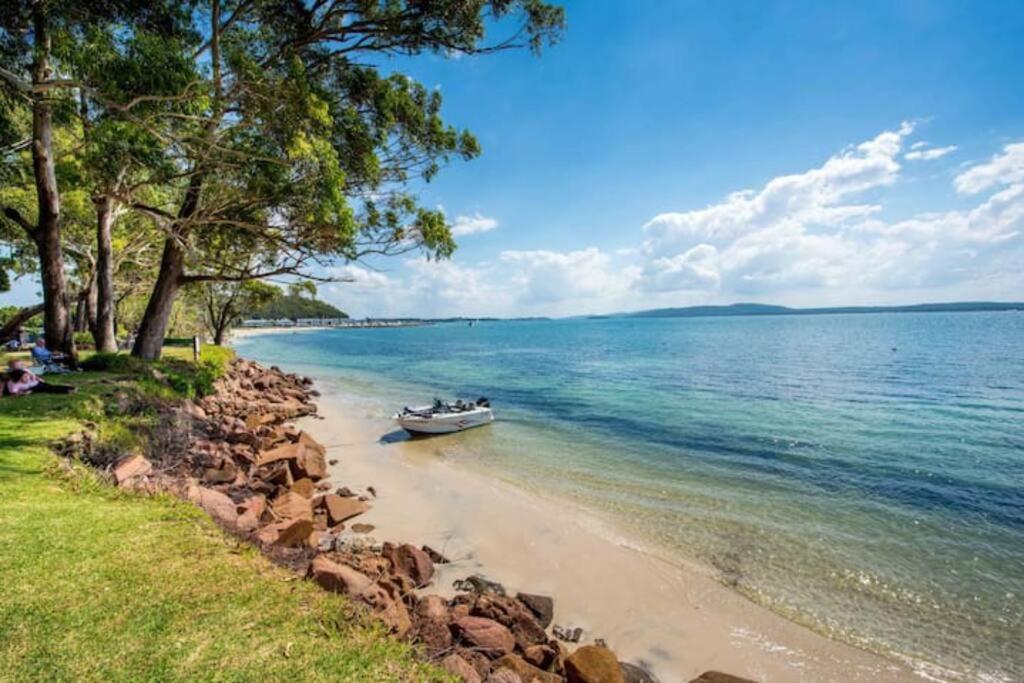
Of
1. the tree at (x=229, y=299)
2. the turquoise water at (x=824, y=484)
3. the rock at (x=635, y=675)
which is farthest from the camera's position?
the tree at (x=229, y=299)

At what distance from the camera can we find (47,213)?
38.3 feet

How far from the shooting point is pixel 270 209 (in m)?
12.7

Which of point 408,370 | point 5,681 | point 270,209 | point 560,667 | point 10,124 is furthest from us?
point 408,370

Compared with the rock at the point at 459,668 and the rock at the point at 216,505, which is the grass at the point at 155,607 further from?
the rock at the point at 216,505

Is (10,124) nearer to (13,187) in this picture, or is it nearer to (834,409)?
(13,187)

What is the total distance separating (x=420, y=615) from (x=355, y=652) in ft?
5.79

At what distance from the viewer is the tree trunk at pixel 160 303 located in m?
15.8

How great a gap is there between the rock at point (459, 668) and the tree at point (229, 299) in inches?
1303

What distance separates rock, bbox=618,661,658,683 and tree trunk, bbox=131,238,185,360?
17367 millimetres

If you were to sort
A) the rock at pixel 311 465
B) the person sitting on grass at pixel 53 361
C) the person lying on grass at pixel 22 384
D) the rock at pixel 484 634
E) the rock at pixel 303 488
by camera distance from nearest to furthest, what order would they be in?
the rock at pixel 484 634 < the person lying on grass at pixel 22 384 < the rock at pixel 303 488 < the rock at pixel 311 465 < the person sitting on grass at pixel 53 361

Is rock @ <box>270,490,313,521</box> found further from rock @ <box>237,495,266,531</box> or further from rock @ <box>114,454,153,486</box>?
rock @ <box>114,454,153,486</box>

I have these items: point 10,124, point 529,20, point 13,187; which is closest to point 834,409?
point 529,20

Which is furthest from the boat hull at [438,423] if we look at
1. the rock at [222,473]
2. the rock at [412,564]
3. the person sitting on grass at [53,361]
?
the rock at [412,564]

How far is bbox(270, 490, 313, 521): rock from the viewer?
9.11m
